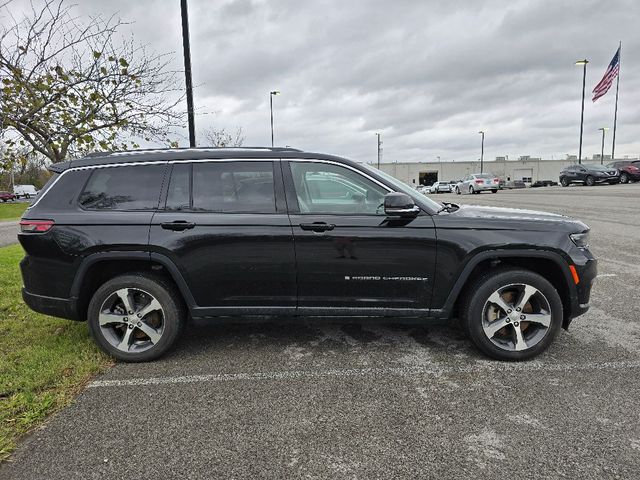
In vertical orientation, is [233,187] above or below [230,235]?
above

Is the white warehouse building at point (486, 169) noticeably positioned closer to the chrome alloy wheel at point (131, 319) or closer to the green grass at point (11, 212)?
the green grass at point (11, 212)

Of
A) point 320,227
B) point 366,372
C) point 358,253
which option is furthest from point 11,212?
point 366,372

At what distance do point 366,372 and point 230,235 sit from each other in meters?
1.57

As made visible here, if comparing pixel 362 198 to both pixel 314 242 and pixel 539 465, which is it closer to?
pixel 314 242

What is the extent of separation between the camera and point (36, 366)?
350 cm

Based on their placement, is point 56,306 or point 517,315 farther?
point 56,306

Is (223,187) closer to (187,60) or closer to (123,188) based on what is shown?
(123,188)

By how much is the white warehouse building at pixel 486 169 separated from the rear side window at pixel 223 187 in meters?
71.5

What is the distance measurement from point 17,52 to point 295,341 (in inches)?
233

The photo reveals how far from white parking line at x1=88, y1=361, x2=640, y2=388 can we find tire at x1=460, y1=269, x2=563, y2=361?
145 millimetres

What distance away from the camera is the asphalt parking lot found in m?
2.34

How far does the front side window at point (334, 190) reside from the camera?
357 cm

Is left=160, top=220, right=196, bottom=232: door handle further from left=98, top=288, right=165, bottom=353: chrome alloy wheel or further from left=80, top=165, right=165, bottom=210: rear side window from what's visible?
left=98, top=288, right=165, bottom=353: chrome alloy wheel

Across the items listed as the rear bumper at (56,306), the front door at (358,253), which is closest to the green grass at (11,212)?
the rear bumper at (56,306)
